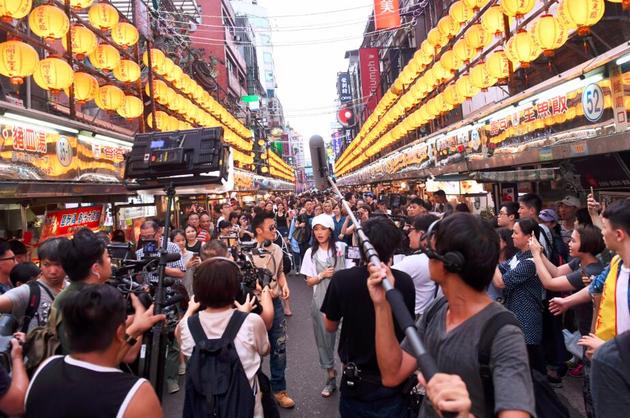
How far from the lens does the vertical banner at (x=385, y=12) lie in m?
20.7

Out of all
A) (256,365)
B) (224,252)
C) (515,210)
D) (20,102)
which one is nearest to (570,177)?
(515,210)

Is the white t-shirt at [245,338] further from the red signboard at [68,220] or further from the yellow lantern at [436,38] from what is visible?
the yellow lantern at [436,38]

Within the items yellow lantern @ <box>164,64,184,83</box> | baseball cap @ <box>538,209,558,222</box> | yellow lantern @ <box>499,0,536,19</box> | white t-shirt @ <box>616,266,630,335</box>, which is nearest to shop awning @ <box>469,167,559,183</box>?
baseball cap @ <box>538,209,558,222</box>

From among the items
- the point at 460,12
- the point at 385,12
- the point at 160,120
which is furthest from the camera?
the point at 385,12

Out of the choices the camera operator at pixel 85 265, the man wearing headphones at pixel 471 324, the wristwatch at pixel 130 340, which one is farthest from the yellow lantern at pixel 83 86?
the man wearing headphones at pixel 471 324

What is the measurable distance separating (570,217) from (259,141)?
41095 millimetres

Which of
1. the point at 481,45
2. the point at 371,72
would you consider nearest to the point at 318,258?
the point at 481,45

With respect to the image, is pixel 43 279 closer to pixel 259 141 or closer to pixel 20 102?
pixel 20 102

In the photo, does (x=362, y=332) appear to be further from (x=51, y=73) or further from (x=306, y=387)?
(x=51, y=73)

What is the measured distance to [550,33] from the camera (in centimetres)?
704

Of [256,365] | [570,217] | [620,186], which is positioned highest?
[620,186]

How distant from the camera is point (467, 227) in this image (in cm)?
169

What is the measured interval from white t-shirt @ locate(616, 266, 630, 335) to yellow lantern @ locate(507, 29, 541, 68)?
6.19m

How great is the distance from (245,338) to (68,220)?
7688 mm
